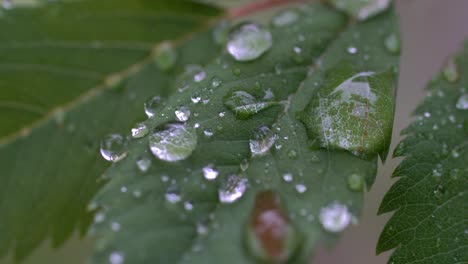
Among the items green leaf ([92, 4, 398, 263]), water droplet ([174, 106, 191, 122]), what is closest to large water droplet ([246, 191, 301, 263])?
green leaf ([92, 4, 398, 263])

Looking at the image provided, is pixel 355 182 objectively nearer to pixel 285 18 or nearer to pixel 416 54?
pixel 285 18

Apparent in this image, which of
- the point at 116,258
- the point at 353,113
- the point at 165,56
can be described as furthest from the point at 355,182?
the point at 165,56

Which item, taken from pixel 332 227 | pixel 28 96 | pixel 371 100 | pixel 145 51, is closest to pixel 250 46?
pixel 371 100

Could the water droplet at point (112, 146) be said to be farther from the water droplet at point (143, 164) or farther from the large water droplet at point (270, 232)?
the large water droplet at point (270, 232)

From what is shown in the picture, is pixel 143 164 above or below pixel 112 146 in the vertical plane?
above

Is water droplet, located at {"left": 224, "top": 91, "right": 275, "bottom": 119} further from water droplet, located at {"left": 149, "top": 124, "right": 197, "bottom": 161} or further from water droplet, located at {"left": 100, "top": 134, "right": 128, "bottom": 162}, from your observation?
water droplet, located at {"left": 100, "top": 134, "right": 128, "bottom": 162}
